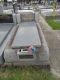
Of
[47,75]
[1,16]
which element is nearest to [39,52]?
[47,75]

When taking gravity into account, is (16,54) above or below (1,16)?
above

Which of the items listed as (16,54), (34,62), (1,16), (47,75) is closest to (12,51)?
(16,54)

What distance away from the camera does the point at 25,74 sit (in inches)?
219

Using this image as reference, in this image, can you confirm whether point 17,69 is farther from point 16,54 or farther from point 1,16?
point 1,16

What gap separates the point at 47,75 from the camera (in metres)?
5.51

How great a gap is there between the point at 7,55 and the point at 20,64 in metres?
0.36

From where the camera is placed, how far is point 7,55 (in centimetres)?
598

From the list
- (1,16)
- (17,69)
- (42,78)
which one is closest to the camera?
(42,78)

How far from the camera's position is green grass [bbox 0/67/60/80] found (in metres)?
5.36

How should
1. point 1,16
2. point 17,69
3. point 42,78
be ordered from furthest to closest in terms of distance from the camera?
1. point 1,16
2. point 17,69
3. point 42,78

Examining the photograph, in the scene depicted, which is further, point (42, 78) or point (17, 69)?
point (17, 69)

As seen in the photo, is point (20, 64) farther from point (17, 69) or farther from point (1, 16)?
point (1, 16)

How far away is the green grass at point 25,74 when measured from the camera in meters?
5.36

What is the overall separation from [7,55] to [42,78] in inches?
42.7
